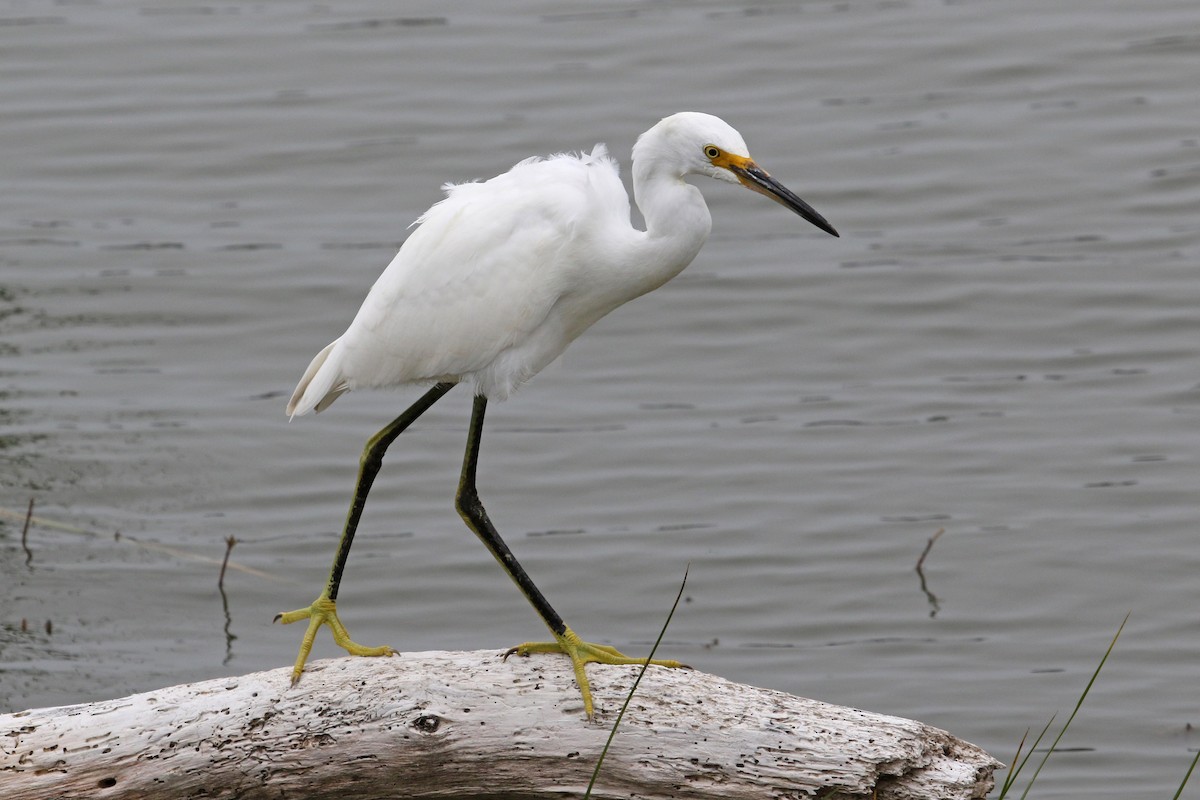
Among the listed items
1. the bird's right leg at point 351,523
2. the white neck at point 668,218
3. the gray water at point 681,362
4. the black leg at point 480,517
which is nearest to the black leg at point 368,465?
the bird's right leg at point 351,523

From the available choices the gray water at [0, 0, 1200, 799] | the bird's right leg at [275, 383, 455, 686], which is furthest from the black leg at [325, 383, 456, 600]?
the gray water at [0, 0, 1200, 799]

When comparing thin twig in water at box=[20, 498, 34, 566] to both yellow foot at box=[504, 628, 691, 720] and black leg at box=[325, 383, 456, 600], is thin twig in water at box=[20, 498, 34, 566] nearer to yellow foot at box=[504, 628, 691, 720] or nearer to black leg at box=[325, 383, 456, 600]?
black leg at box=[325, 383, 456, 600]

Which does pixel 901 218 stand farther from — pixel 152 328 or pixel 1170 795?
pixel 1170 795

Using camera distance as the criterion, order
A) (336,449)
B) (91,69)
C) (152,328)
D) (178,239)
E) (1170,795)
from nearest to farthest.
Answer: (1170,795), (336,449), (152,328), (178,239), (91,69)

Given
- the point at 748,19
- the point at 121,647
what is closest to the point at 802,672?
the point at 121,647

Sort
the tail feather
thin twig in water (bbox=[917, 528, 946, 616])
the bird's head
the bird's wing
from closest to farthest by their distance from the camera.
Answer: the bird's head
the bird's wing
the tail feather
thin twig in water (bbox=[917, 528, 946, 616])

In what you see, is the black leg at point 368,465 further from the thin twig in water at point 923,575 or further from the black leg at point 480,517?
the thin twig in water at point 923,575

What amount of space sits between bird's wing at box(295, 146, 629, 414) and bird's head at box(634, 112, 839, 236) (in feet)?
1.01

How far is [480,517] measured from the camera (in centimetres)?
604

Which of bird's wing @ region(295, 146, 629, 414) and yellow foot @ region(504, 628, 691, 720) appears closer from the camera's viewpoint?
yellow foot @ region(504, 628, 691, 720)

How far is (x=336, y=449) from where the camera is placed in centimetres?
1026

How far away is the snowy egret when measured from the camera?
18.5ft

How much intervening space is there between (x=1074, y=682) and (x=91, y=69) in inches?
410

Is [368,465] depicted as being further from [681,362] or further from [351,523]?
[681,362]
